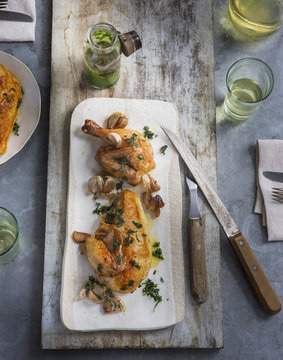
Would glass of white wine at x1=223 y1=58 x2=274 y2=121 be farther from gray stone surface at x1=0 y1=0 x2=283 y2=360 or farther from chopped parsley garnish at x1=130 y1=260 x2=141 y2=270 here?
chopped parsley garnish at x1=130 y1=260 x2=141 y2=270

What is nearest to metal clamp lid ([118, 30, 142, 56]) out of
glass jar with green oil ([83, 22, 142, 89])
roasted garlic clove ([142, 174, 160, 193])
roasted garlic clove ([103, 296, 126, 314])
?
glass jar with green oil ([83, 22, 142, 89])

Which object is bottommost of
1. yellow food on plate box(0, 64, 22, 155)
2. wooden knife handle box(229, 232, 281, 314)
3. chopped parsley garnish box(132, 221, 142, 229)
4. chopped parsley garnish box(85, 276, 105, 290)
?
wooden knife handle box(229, 232, 281, 314)

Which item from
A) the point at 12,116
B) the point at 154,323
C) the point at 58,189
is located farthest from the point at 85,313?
the point at 12,116

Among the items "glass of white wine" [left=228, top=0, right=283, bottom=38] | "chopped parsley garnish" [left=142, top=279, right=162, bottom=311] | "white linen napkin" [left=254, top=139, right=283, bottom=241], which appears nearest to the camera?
"chopped parsley garnish" [left=142, top=279, right=162, bottom=311]

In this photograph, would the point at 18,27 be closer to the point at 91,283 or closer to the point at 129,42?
the point at 129,42

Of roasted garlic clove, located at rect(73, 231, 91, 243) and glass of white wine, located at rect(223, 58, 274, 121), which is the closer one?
roasted garlic clove, located at rect(73, 231, 91, 243)

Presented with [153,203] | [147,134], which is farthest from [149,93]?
[153,203]

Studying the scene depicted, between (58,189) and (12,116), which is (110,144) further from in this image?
(12,116)
